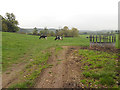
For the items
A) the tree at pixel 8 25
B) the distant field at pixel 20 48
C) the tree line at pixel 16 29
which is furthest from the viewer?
the distant field at pixel 20 48

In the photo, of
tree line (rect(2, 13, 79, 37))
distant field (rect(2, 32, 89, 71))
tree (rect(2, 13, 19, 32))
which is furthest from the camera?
→ distant field (rect(2, 32, 89, 71))

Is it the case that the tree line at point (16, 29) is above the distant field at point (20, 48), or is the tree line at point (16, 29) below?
A: above

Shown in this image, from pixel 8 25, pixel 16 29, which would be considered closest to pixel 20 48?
pixel 16 29

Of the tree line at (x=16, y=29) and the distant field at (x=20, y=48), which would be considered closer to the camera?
the tree line at (x=16, y=29)

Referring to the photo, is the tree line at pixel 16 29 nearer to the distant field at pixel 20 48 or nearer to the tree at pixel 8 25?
the tree at pixel 8 25

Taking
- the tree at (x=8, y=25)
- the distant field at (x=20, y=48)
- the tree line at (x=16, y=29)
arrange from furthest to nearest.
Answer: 1. the distant field at (x=20, y=48)
2. the tree line at (x=16, y=29)
3. the tree at (x=8, y=25)

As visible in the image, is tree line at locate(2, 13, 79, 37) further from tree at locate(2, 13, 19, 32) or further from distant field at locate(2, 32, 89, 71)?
distant field at locate(2, 32, 89, 71)

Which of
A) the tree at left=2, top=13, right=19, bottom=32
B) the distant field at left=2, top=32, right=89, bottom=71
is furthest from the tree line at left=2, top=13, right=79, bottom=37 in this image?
the distant field at left=2, top=32, right=89, bottom=71

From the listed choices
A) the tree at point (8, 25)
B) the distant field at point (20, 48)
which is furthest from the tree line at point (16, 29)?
the distant field at point (20, 48)

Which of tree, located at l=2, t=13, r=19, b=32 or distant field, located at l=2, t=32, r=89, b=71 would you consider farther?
distant field, located at l=2, t=32, r=89, b=71

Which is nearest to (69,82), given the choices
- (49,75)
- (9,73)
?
(49,75)

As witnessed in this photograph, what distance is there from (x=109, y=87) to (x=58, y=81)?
9.42ft

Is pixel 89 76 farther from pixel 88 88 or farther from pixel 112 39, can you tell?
pixel 112 39

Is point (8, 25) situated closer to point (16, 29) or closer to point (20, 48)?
point (16, 29)
